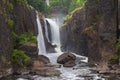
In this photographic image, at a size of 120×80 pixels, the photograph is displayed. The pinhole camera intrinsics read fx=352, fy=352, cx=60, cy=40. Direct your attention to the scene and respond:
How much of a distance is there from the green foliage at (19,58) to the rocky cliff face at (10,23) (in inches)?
36.0

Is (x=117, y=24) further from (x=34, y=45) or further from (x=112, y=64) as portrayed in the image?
(x=34, y=45)

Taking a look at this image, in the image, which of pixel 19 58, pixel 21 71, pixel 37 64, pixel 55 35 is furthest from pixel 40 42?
pixel 21 71

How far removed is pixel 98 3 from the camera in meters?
58.5

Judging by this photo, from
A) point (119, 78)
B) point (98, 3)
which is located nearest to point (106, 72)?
point (119, 78)

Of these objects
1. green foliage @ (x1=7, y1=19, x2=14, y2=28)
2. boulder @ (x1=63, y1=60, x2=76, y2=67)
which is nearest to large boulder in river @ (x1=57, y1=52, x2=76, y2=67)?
boulder @ (x1=63, y1=60, x2=76, y2=67)

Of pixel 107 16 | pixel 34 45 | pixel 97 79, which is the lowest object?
pixel 97 79

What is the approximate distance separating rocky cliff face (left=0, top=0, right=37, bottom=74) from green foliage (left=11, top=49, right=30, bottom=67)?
91cm

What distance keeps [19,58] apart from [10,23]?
5.32 m

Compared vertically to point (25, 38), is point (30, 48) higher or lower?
lower

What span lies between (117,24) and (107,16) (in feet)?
7.17

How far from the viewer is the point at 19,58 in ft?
162

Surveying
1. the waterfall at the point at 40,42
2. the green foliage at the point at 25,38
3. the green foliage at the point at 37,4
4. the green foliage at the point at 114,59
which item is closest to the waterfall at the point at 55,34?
the green foliage at the point at 37,4

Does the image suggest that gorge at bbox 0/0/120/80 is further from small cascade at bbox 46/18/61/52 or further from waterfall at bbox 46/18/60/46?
waterfall at bbox 46/18/60/46

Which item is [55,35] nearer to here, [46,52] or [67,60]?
[46,52]
